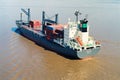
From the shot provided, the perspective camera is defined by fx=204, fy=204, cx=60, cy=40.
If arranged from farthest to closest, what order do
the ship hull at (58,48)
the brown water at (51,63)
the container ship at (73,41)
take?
1. the container ship at (73,41)
2. the ship hull at (58,48)
3. the brown water at (51,63)

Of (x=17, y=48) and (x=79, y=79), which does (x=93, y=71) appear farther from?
(x=17, y=48)

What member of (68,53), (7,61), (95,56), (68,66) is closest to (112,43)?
(95,56)

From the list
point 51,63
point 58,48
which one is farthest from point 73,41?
point 51,63

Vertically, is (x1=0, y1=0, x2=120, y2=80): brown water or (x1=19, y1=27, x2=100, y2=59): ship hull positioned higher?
(x1=19, y1=27, x2=100, y2=59): ship hull

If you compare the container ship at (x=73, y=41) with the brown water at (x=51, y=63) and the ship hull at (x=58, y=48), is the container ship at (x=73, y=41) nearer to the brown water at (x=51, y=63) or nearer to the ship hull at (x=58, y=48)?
the ship hull at (x=58, y=48)

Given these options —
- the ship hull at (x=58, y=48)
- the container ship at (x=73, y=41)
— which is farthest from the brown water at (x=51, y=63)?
the container ship at (x=73, y=41)

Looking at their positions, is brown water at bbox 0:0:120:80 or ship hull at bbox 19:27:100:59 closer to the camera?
brown water at bbox 0:0:120:80

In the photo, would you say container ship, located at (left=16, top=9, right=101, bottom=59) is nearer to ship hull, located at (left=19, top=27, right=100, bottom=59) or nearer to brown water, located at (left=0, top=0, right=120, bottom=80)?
ship hull, located at (left=19, top=27, right=100, bottom=59)

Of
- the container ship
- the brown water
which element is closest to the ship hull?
the container ship

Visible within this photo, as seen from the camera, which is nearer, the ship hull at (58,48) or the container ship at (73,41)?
the ship hull at (58,48)
